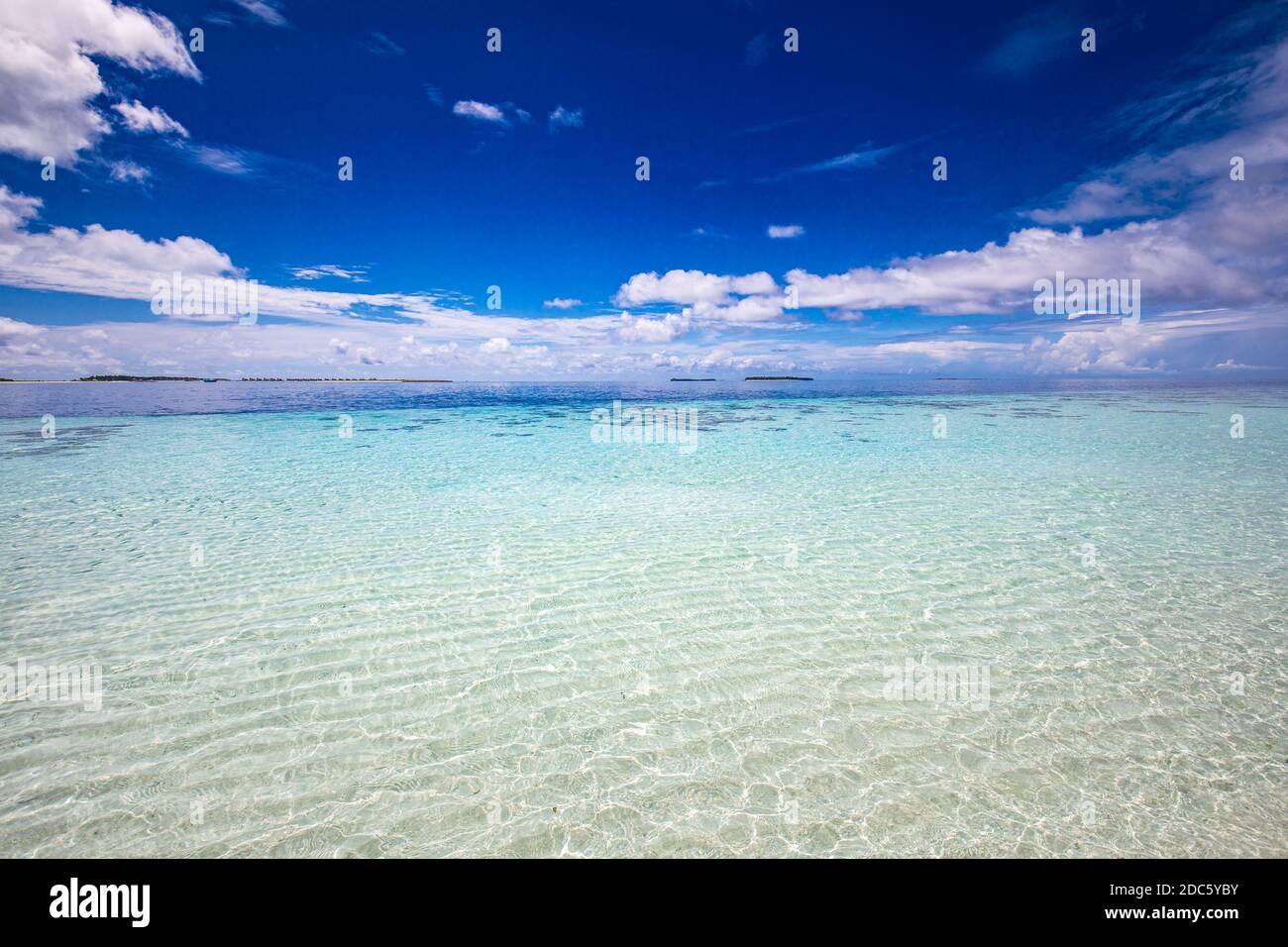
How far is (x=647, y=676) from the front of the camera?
6379mm

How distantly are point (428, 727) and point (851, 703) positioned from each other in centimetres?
471

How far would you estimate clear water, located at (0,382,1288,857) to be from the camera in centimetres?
427

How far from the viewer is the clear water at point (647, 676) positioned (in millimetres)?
4273

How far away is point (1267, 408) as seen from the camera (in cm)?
4628

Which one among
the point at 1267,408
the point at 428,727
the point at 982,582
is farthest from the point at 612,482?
the point at 1267,408

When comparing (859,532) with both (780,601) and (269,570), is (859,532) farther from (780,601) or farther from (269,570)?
(269,570)

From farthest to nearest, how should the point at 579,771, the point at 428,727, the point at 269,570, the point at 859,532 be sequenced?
the point at 859,532 → the point at 269,570 → the point at 428,727 → the point at 579,771

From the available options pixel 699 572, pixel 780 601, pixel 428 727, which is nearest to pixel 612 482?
pixel 699 572

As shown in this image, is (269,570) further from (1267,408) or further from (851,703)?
(1267,408)
